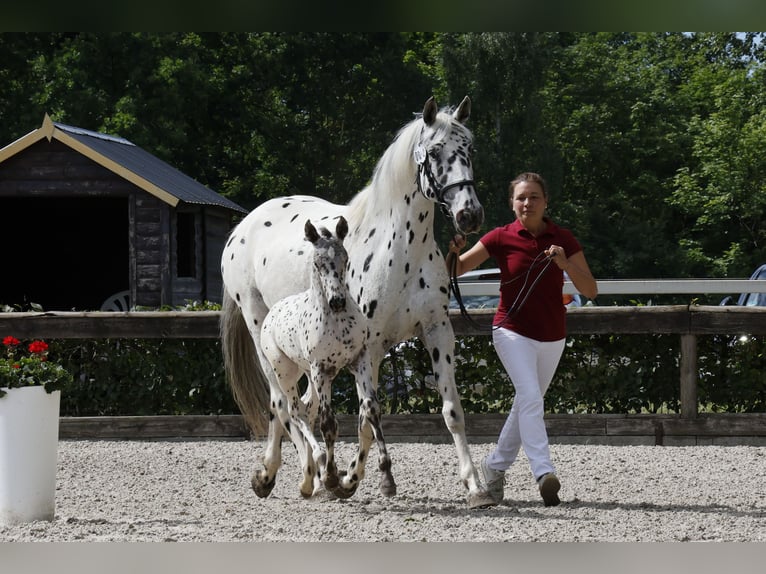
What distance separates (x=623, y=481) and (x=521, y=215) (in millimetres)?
2316

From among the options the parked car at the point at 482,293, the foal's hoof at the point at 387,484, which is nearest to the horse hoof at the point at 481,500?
the foal's hoof at the point at 387,484

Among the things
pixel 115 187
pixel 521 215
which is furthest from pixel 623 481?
pixel 115 187

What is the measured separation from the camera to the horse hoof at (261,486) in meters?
7.33

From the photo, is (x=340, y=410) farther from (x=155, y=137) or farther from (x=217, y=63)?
(x=217, y=63)

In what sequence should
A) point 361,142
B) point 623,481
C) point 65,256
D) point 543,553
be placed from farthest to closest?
1. point 361,142
2. point 65,256
3. point 623,481
4. point 543,553

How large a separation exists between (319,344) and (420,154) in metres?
1.25

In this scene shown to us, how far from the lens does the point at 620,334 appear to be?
33.1ft

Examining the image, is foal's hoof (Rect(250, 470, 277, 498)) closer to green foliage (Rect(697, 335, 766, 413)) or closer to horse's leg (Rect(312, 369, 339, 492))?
A: horse's leg (Rect(312, 369, 339, 492))

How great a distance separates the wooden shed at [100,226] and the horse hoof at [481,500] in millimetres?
9630

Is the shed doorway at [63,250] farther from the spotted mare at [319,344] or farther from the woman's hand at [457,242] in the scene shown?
the woman's hand at [457,242]

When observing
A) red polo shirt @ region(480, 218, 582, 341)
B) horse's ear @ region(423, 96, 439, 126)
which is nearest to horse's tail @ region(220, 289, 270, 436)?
red polo shirt @ region(480, 218, 582, 341)

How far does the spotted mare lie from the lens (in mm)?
6297

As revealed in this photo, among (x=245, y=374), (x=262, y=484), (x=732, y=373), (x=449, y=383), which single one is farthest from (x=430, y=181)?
(x=732, y=373)

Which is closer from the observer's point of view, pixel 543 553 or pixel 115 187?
pixel 543 553
